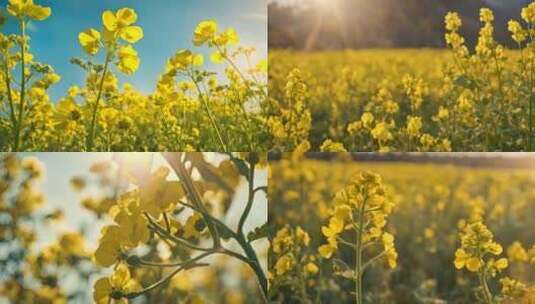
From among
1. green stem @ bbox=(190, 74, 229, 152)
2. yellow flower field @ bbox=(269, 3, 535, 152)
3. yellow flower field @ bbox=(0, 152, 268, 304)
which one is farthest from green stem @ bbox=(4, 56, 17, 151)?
yellow flower field @ bbox=(269, 3, 535, 152)

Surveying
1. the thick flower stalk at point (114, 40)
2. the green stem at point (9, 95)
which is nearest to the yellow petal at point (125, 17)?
the thick flower stalk at point (114, 40)

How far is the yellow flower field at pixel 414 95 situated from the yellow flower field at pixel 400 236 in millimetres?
115

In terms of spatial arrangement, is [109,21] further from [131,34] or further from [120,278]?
[120,278]

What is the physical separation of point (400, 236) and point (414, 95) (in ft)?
1.82

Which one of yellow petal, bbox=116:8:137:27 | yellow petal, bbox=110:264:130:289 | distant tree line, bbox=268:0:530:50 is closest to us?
yellow petal, bbox=110:264:130:289

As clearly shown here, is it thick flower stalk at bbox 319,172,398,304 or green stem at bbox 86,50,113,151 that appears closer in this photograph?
thick flower stalk at bbox 319,172,398,304

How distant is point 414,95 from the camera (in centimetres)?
317

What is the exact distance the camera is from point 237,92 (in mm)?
3109

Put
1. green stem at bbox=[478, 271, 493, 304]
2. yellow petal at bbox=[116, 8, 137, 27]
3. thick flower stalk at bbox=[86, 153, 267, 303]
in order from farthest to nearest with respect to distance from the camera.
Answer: yellow petal at bbox=[116, 8, 137, 27] → green stem at bbox=[478, 271, 493, 304] → thick flower stalk at bbox=[86, 153, 267, 303]

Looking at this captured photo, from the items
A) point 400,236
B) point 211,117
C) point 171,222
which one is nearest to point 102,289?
point 171,222

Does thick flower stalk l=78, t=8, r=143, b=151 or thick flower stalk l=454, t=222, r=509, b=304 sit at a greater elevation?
thick flower stalk l=78, t=8, r=143, b=151

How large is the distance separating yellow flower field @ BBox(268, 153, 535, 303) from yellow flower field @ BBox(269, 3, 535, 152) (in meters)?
0.11

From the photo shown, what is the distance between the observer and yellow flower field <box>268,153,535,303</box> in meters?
3.12

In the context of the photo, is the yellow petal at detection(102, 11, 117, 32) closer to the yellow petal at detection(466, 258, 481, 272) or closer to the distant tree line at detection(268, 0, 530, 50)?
the distant tree line at detection(268, 0, 530, 50)
